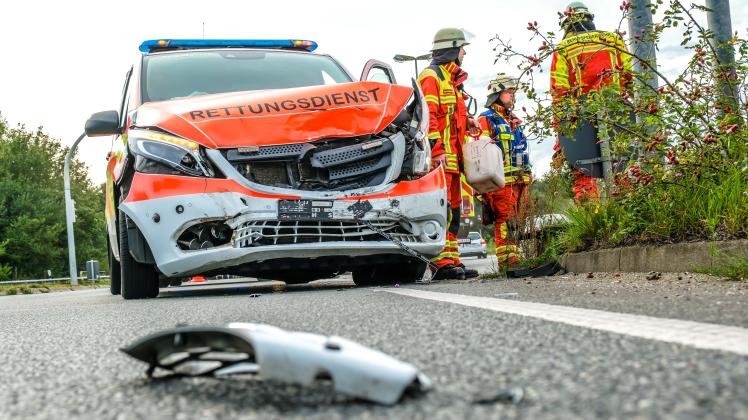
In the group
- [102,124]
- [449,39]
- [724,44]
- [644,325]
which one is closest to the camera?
[644,325]

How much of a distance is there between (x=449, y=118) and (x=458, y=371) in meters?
5.79

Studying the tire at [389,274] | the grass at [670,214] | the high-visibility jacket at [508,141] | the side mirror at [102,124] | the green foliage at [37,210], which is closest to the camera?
the grass at [670,214]

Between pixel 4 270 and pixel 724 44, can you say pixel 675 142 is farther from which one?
pixel 4 270

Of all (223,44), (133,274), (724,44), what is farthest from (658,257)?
(223,44)

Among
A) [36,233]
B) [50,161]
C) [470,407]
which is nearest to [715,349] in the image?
[470,407]

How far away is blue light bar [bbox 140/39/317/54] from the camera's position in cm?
776

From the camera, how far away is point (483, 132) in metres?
8.45

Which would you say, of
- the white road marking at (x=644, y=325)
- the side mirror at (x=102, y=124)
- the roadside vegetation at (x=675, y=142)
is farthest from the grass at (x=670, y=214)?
the side mirror at (x=102, y=124)

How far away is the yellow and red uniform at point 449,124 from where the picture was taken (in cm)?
748

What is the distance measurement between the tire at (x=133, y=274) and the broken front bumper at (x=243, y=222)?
0.49 metres

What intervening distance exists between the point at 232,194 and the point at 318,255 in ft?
2.36

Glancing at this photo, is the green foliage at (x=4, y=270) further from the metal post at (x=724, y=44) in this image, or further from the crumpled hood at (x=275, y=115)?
the metal post at (x=724, y=44)

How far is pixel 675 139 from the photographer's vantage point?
5375mm

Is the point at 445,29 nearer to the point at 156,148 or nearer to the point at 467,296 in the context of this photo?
the point at 156,148
